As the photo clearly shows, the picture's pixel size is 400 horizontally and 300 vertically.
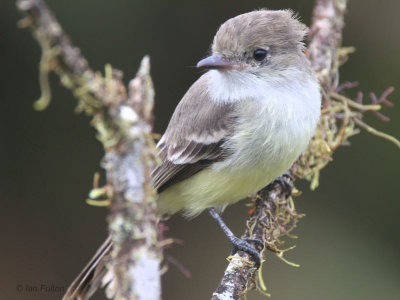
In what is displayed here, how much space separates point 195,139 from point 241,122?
0.40 metres

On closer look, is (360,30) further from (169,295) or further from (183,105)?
(169,295)

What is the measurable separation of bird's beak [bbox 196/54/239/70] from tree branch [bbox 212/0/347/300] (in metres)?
0.97

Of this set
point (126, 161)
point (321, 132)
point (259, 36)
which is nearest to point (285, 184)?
point (321, 132)

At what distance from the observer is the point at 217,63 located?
3.77 metres

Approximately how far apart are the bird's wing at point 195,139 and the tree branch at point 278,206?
1.61 feet

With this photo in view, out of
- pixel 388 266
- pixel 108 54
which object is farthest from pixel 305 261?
pixel 108 54

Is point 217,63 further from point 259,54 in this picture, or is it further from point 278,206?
point 278,206

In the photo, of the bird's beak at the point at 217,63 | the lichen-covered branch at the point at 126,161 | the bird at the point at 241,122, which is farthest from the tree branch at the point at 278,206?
the lichen-covered branch at the point at 126,161

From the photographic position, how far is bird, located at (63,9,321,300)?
3.74 meters

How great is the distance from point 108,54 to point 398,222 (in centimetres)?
336

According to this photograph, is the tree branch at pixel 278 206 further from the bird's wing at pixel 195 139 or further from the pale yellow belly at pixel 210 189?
the bird's wing at pixel 195 139

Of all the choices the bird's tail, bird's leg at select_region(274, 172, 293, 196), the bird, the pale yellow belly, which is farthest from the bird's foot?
the bird's tail

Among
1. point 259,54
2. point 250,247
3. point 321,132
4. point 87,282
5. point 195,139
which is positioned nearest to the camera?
point 250,247

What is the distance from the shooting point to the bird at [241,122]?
374 centimetres
